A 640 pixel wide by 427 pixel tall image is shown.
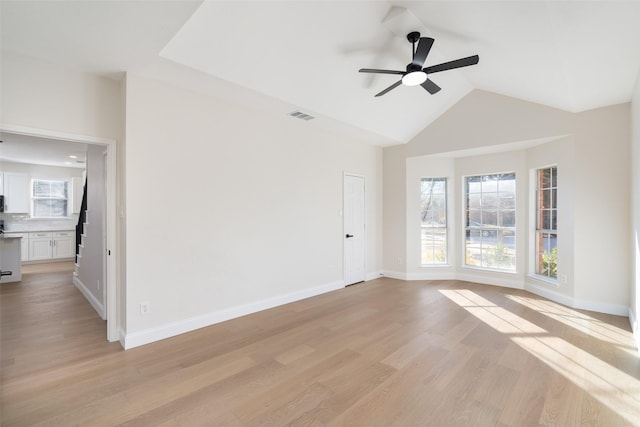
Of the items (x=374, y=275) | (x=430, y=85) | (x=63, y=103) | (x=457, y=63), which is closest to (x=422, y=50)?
(x=457, y=63)

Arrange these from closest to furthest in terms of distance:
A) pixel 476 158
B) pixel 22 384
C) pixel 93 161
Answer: pixel 22 384
pixel 93 161
pixel 476 158

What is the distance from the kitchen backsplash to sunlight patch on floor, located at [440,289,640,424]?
10.4 metres

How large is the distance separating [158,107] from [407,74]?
110 inches

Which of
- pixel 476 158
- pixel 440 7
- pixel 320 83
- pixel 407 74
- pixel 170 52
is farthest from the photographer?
pixel 476 158

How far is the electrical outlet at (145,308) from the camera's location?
10.2 feet

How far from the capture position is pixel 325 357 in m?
2.83

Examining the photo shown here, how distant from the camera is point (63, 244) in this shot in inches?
318

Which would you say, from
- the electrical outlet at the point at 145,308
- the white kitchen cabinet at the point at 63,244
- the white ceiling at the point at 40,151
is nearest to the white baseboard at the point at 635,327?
the electrical outlet at the point at 145,308

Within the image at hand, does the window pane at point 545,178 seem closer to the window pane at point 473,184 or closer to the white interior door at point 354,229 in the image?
the window pane at point 473,184

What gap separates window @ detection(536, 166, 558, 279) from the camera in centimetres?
478

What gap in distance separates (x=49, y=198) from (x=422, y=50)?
10.2m

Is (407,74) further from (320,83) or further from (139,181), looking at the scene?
(139,181)

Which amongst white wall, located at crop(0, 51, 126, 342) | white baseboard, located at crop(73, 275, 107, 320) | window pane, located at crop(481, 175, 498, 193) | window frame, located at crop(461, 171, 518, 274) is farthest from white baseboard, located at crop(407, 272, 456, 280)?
white baseboard, located at crop(73, 275, 107, 320)

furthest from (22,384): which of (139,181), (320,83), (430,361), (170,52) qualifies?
(320,83)
